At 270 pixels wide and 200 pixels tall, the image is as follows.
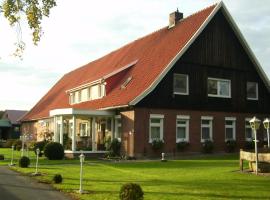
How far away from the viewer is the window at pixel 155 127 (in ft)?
105

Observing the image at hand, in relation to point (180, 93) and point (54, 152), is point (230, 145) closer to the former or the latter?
point (180, 93)

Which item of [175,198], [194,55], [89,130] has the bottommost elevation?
[175,198]

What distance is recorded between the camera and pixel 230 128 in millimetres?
35688

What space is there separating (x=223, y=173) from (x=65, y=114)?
16.7 m

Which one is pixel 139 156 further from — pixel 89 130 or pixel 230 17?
pixel 230 17

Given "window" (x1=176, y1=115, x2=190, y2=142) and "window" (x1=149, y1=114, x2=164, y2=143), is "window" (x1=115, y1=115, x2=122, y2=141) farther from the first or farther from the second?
"window" (x1=176, y1=115, x2=190, y2=142)

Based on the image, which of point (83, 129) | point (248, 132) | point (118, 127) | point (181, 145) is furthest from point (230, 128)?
point (83, 129)

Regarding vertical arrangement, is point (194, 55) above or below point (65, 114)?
above

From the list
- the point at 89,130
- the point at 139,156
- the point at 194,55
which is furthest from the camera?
the point at 89,130

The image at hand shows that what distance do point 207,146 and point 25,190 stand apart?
19.8 metres

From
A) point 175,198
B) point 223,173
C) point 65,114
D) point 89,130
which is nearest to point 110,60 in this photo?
point 89,130

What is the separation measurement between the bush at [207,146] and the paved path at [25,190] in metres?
16.8

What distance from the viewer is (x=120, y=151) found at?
32688mm

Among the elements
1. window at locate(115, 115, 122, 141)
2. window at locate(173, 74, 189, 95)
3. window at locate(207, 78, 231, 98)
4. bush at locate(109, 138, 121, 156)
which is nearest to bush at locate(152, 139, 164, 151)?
bush at locate(109, 138, 121, 156)
